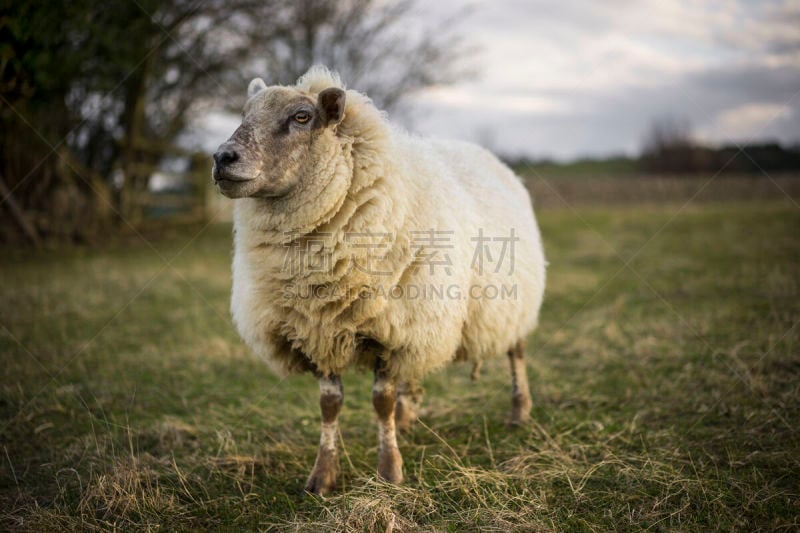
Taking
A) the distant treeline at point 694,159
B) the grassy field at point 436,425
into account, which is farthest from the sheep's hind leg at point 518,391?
the distant treeline at point 694,159

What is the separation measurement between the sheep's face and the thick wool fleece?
5 centimetres

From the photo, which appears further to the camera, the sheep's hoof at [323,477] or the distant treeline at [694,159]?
the distant treeline at [694,159]

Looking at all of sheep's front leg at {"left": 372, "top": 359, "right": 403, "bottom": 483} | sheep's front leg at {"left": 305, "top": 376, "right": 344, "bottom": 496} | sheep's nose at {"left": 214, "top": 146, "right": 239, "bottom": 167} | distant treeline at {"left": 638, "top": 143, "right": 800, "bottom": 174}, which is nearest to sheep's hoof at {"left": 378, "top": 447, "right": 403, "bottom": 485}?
sheep's front leg at {"left": 372, "top": 359, "right": 403, "bottom": 483}

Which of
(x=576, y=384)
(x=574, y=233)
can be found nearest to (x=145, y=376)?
(x=576, y=384)

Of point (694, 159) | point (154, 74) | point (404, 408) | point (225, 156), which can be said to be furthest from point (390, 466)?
point (694, 159)

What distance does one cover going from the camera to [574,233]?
631 inches

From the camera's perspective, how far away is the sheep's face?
2941 millimetres

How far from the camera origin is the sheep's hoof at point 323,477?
325 centimetres

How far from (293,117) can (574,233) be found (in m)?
14.0

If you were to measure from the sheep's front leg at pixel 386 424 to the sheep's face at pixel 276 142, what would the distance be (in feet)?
4.01

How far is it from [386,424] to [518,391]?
1.30m

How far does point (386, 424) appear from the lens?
343 centimetres

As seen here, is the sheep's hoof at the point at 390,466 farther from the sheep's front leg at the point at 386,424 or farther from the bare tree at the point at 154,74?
the bare tree at the point at 154,74

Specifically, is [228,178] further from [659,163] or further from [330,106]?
[659,163]
